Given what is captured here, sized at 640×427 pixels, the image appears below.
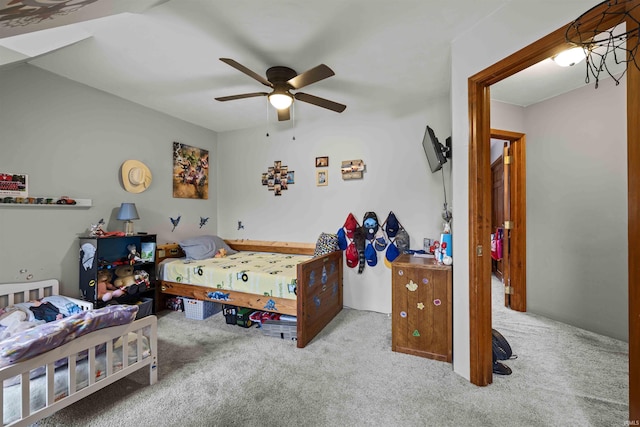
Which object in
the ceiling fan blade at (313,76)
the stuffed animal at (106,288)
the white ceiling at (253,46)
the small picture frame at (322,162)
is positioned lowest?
the stuffed animal at (106,288)

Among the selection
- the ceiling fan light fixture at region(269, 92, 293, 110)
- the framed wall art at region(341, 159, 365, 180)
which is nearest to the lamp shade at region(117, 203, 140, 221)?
the ceiling fan light fixture at region(269, 92, 293, 110)

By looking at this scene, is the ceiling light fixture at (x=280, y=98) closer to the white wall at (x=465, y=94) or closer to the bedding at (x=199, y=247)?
the white wall at (x=465, y=94)

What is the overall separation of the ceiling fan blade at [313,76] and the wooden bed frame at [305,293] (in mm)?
1542

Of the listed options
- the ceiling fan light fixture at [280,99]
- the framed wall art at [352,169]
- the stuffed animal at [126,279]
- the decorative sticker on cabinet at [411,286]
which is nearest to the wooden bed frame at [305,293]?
the stuffed animal at [126,279]

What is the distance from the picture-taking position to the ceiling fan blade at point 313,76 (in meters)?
1.79

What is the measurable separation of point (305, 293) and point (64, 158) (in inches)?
107

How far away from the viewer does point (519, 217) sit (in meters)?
3.07

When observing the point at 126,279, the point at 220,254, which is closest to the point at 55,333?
the point at 126,279

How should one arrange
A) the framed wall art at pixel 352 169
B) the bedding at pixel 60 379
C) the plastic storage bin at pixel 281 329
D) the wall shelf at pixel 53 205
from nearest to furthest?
the bedding at pixel 60 379, the wall shelf at pixel 53 205, the plastic storage bin at pixel 281 329, the framed wall art at pixel 352 169

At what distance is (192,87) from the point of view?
2717 mm

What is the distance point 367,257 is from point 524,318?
1861mm

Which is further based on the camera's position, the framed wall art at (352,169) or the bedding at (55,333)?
the framed wall art at (352,169)

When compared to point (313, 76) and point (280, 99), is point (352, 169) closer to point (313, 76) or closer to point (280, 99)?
point (280, 99)

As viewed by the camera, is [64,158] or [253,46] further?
[64,158]
